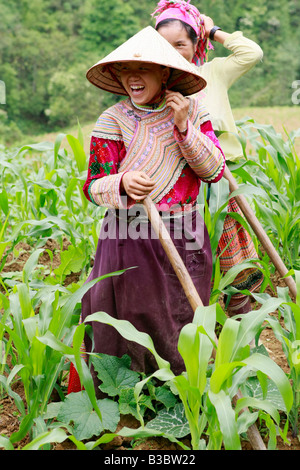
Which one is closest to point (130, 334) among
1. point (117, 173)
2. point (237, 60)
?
point (117, 173)

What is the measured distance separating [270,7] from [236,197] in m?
15.5

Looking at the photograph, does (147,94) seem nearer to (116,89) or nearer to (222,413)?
(116,89)

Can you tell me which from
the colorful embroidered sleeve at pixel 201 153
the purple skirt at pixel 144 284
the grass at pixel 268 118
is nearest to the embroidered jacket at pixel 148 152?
the colorful embroidered sleeve at pixel 201 153

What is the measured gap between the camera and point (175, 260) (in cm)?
142

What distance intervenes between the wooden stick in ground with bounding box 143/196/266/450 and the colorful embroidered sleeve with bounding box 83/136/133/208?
0.09m

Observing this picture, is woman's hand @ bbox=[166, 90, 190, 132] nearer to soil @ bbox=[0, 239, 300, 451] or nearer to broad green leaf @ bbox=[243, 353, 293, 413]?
broad green leaf @ bbox=[243, 353, 293, 413]

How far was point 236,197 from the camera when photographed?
6.40ft

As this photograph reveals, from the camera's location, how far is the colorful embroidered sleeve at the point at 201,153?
1.45 meters

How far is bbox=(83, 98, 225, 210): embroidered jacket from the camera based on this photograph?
4.95 ft

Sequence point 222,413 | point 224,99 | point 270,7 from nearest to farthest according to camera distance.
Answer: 1. point 222,413
2. point 224,99
3. point 270,7

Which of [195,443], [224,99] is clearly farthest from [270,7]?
[195,443]

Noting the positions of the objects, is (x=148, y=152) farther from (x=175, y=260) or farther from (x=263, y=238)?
(x=263, y=238)

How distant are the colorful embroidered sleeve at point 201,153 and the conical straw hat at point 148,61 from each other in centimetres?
14

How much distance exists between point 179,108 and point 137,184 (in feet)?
0.75
